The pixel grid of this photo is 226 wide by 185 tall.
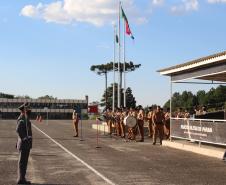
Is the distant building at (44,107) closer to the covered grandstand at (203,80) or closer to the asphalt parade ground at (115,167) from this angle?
the covered grandstand at (203,80)

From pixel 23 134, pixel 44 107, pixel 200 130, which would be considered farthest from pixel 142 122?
pixel 44 107

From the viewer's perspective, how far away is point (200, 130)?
67.5ft

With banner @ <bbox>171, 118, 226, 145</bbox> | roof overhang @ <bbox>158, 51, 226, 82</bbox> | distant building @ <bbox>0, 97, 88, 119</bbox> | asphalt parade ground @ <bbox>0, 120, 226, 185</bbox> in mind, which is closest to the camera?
asphalt parade ground @ <bbox>0, 120, 226, 185</bbox>

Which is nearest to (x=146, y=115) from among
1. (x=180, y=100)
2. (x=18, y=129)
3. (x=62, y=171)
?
(x=62, y=171)

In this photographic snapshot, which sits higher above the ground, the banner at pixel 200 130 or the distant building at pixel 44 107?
the distant building at pixel 44 107

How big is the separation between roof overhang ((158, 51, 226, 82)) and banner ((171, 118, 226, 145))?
1.88 metres

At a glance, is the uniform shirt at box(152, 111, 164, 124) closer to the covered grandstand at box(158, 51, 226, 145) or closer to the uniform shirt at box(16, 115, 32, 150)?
the covered grandstand at box(158, 51, 226, 145)

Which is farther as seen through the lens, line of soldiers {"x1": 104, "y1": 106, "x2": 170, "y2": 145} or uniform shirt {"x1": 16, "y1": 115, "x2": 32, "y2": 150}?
line of soldiers {"x1": 104, "y1": 106, "x2": 170, "y2": 145}

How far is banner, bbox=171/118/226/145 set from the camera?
61.0 ft

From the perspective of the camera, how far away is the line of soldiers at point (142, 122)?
960 inches

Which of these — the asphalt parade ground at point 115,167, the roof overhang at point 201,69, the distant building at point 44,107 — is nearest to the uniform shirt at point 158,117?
the roof overhang at point 201,69

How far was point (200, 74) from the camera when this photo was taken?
2116cm

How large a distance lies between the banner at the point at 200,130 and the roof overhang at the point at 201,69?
1.88m

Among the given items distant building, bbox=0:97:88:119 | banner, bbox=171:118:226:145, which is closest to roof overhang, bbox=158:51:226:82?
banner, bbox=171:118:226:145
